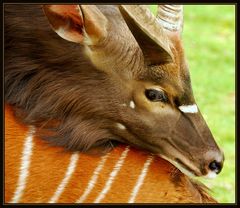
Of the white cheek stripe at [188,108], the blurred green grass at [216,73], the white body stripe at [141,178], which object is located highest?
the white cheek stripe at [188,108]

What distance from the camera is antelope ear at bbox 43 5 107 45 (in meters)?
2.76

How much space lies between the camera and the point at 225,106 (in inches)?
296

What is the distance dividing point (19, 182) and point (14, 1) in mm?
733

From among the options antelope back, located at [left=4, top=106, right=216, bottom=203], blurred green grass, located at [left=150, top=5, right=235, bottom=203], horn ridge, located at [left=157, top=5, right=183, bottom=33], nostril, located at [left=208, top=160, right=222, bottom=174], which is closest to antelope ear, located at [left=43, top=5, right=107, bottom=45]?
horn ridge, located at [left=157, top=5, right=183, bottom=33]

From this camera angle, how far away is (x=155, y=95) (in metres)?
2.89

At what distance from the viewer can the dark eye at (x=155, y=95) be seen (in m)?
2.88

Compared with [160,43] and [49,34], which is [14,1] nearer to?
[49,34]

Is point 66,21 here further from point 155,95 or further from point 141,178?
point 141,178

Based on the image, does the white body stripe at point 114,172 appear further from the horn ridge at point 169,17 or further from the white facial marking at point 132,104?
the horn ridge at point 169,17

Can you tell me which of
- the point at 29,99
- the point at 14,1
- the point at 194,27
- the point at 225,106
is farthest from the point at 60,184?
the point at 194,27

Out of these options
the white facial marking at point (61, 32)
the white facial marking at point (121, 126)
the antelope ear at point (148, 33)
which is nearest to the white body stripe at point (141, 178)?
the white facial marking at point (121, 126)

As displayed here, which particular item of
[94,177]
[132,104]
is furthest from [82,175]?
[132,104]

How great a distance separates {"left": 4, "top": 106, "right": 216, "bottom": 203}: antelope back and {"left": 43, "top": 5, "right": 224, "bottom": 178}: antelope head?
0.40 ft

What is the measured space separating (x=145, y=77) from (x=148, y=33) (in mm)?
203
